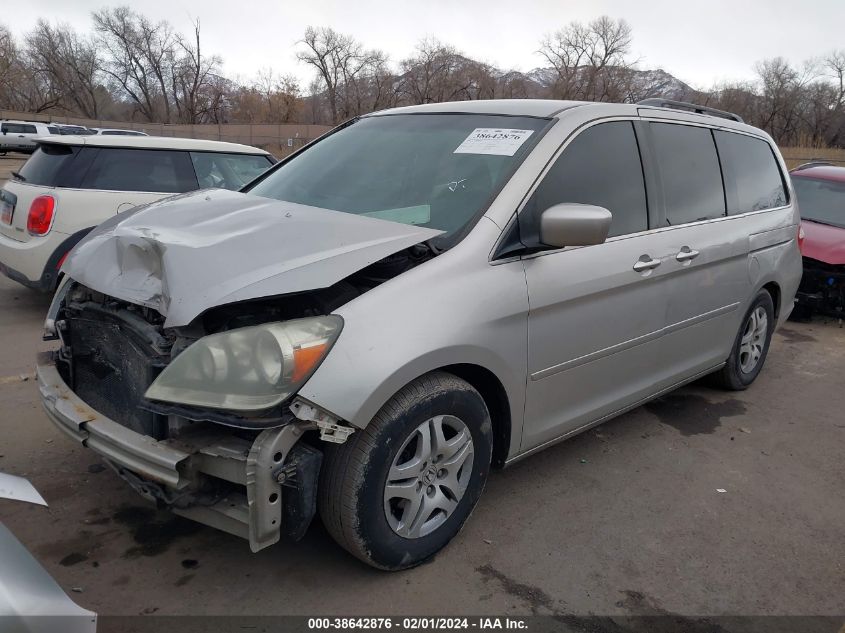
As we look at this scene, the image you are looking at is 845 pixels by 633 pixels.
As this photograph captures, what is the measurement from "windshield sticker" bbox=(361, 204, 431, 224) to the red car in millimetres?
5064

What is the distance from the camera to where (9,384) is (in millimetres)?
4461

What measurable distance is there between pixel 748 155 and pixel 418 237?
125 inches

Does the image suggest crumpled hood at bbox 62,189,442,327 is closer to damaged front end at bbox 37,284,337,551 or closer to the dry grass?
damaged front end at bbox 37,284,337,551

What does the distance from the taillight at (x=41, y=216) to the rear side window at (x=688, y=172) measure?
16.1 feet

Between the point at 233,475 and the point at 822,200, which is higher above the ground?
the point at 822,200

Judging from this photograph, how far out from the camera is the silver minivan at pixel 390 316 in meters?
2.20

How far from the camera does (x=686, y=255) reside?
367 centimetres

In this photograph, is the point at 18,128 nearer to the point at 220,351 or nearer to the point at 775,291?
the point at 775,291

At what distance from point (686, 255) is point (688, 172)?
1.90ft

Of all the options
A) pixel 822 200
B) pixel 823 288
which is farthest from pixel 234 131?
pixel 823 288

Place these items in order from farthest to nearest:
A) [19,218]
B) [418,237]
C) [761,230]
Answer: [19,218] → [761,230] → [418,237]

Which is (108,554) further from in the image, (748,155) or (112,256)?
(748,155)

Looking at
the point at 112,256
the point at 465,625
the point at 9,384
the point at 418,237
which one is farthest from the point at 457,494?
the point at 9,384

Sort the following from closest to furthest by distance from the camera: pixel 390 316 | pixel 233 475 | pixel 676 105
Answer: pixel 233 475 < pixel 390 316 < pixel 676 105
